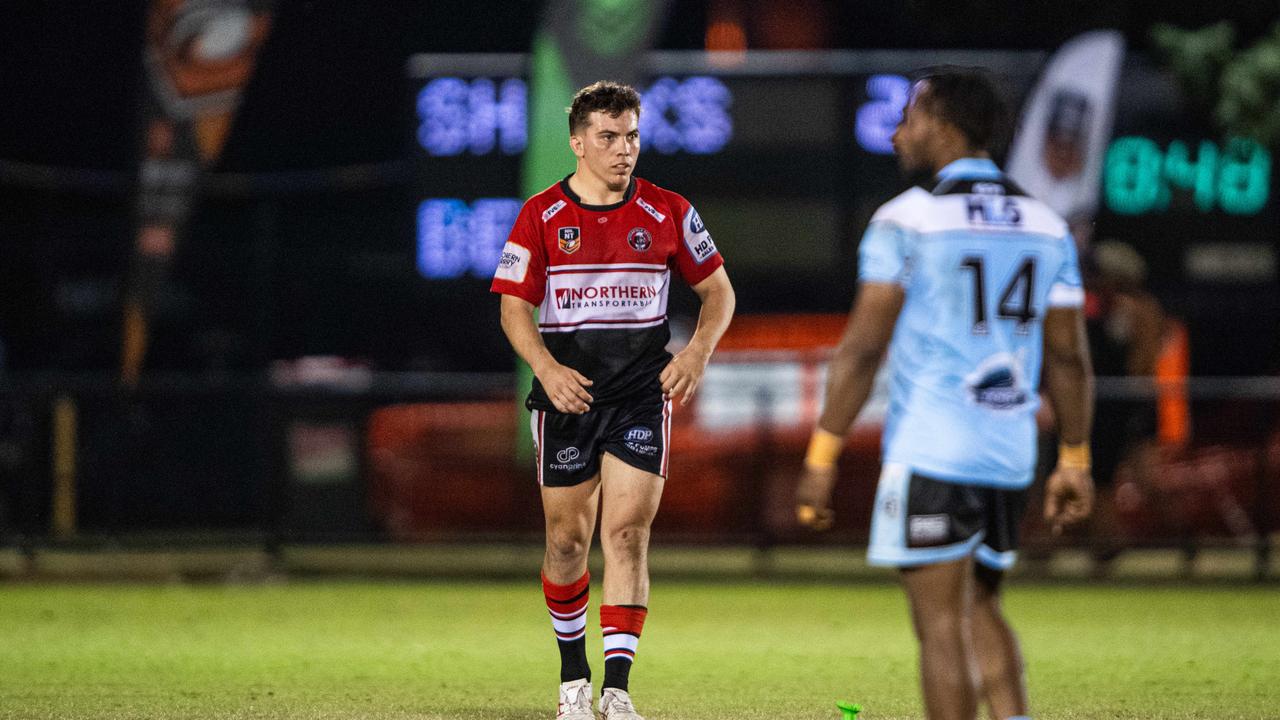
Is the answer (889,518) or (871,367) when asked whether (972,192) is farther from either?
(889,518)

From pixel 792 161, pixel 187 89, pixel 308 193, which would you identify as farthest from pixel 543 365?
pixel 308 193

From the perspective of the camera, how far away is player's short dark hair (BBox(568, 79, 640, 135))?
738 centimetres

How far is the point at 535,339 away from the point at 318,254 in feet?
85.7

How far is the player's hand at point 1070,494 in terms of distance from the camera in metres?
5.71

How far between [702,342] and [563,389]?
0.61m

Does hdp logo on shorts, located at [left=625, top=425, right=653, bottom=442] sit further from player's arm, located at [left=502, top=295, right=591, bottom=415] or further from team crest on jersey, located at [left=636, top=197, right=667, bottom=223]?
team crest on jersey, located at [left=636, top=197, right=667, bottom=223]

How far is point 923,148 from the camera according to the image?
18.7 ft

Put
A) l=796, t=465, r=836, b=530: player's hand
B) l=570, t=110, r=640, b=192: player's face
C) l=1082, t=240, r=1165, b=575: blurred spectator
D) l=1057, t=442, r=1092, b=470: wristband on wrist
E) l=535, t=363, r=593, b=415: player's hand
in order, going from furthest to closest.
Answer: l=1082, t=240, r=1165, b=575: blurred spectator → l=570, t=110, r=640, b=192: player's face → l=535, t=363, r=593, b=415: player's hand → l=1057, t=442, r=1092, b=470: wristband on wrist → l=796, t=465, r=836, b=530: player's hand

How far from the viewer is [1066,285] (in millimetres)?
5688

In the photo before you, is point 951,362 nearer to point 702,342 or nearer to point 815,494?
point 815,494

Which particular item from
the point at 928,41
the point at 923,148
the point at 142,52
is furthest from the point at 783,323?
the point at 923,148

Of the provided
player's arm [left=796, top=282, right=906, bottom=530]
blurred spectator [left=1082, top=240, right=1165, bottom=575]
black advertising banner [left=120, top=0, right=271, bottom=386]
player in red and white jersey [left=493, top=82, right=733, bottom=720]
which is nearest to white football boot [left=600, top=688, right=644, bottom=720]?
player in red and white jersey [left=493, top=82, right=733, bottom=720]

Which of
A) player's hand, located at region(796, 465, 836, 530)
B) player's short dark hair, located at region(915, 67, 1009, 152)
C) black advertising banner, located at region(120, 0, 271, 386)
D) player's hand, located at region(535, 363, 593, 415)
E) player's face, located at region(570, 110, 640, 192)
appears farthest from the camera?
black advertising banner, located at region(120, 0, 271, 386)

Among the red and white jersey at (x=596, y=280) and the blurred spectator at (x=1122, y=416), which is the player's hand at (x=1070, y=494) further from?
the blurred spectator at (x=1122, y=416)
